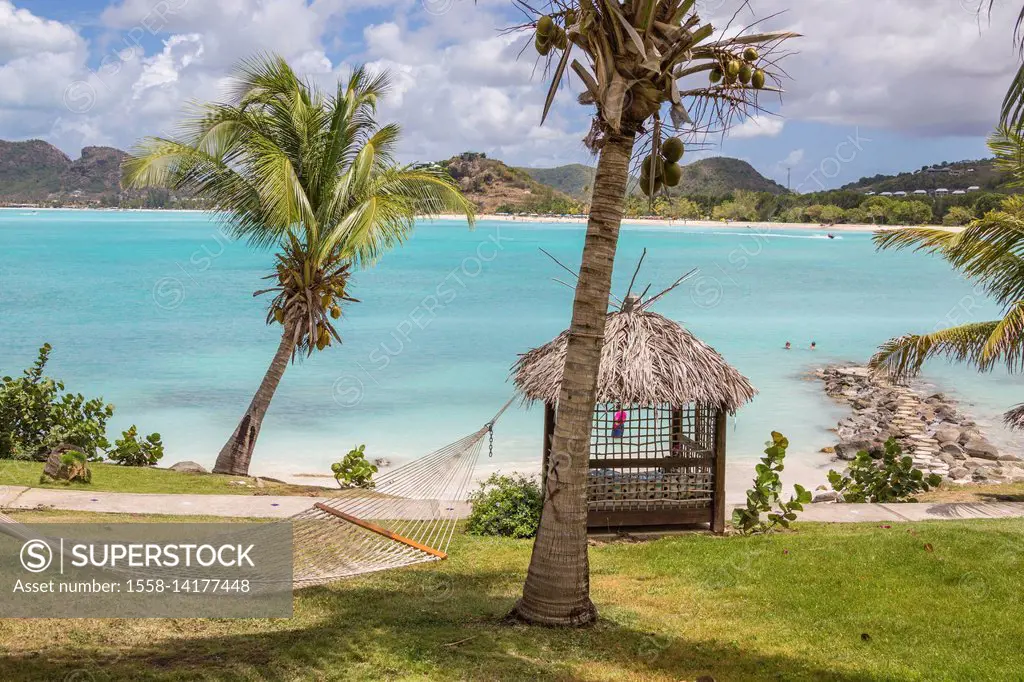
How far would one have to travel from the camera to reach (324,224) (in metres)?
9.36

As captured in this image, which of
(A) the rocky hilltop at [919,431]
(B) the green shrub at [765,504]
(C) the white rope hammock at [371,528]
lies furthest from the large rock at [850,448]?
(C) the white rope hammock at [371,528]

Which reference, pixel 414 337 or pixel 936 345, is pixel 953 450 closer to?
pixel 936 345

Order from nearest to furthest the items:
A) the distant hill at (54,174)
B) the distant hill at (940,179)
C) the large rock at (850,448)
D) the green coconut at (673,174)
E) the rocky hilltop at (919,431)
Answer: the green coconut at (673,174) < the rocky hilltop at (919,431) < the large rock at (850,448) < the distant hill at (940,179) < the distant hill at (54,174)

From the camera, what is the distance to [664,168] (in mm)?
4078

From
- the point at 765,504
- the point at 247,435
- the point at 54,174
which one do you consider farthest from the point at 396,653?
the point at 54,174

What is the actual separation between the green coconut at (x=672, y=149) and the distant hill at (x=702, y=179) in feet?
0.39

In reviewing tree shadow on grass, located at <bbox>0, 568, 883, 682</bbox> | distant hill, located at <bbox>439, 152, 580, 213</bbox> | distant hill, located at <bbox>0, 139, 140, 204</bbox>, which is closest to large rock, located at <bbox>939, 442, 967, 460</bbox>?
tree shadow on grass, located at <bbox>0, 568, 883, 682</bbox>

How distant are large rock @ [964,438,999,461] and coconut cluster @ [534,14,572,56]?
1150 cm

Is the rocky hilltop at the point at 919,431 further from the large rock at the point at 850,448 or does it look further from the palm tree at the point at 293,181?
the palm tree at the point at 293,181

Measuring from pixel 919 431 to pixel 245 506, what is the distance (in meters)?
11.4

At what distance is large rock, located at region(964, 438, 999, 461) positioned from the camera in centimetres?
1305

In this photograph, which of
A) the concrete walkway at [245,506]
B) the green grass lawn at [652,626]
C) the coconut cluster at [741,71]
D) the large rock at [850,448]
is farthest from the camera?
the large rock at [850,448]

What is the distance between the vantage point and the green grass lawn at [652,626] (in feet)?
12.2

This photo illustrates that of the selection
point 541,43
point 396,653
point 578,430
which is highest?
point 541,43
